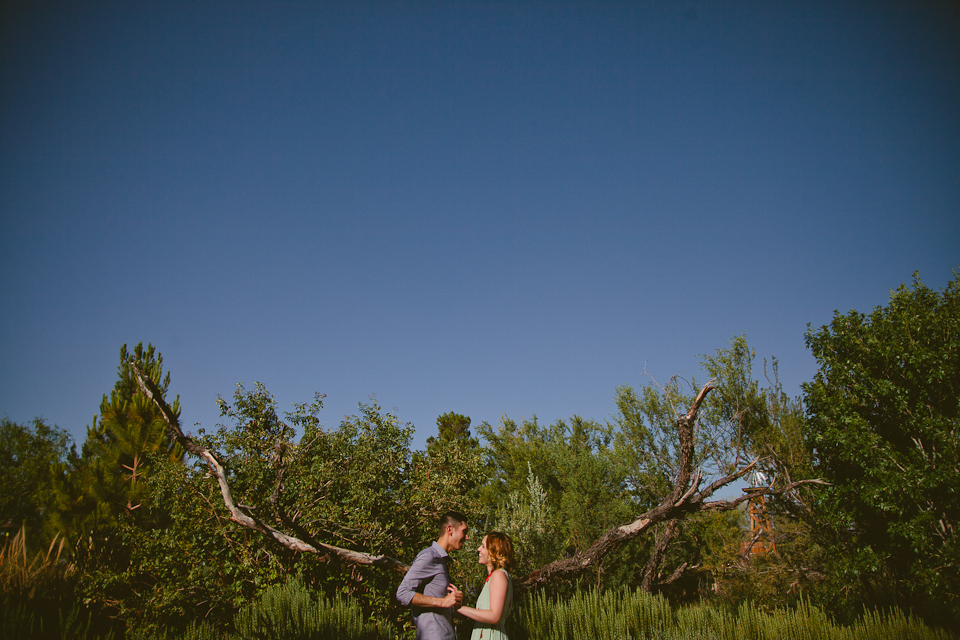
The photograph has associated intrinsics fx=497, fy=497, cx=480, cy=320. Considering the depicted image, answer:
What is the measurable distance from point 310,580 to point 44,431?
43360 mm

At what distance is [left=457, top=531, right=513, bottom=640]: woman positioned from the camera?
4031 millimetres

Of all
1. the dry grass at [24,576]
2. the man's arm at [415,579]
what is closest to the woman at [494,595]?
the man's arm at [415,579]

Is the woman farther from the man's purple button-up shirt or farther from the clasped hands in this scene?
the man's purple button-up shirt

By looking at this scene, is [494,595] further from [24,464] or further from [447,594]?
[24,464]

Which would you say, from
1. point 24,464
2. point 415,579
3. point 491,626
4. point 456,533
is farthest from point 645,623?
point 24,464

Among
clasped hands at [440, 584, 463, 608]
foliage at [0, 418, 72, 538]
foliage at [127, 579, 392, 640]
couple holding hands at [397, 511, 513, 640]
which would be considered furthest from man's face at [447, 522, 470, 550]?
foliage at [0, 418, 72, 538]

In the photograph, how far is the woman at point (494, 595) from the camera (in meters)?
4.03

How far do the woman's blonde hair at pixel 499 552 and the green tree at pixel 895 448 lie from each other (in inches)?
426

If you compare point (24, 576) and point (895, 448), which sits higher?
point (895, 448)

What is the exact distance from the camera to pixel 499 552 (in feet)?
14.3

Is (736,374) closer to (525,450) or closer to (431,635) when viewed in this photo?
(525,450)

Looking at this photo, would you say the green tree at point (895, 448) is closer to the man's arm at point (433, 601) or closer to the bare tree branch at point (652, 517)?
the bare tree branch at point (652, 517)

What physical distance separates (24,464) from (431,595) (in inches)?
1463

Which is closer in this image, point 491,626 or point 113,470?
point 491,626
